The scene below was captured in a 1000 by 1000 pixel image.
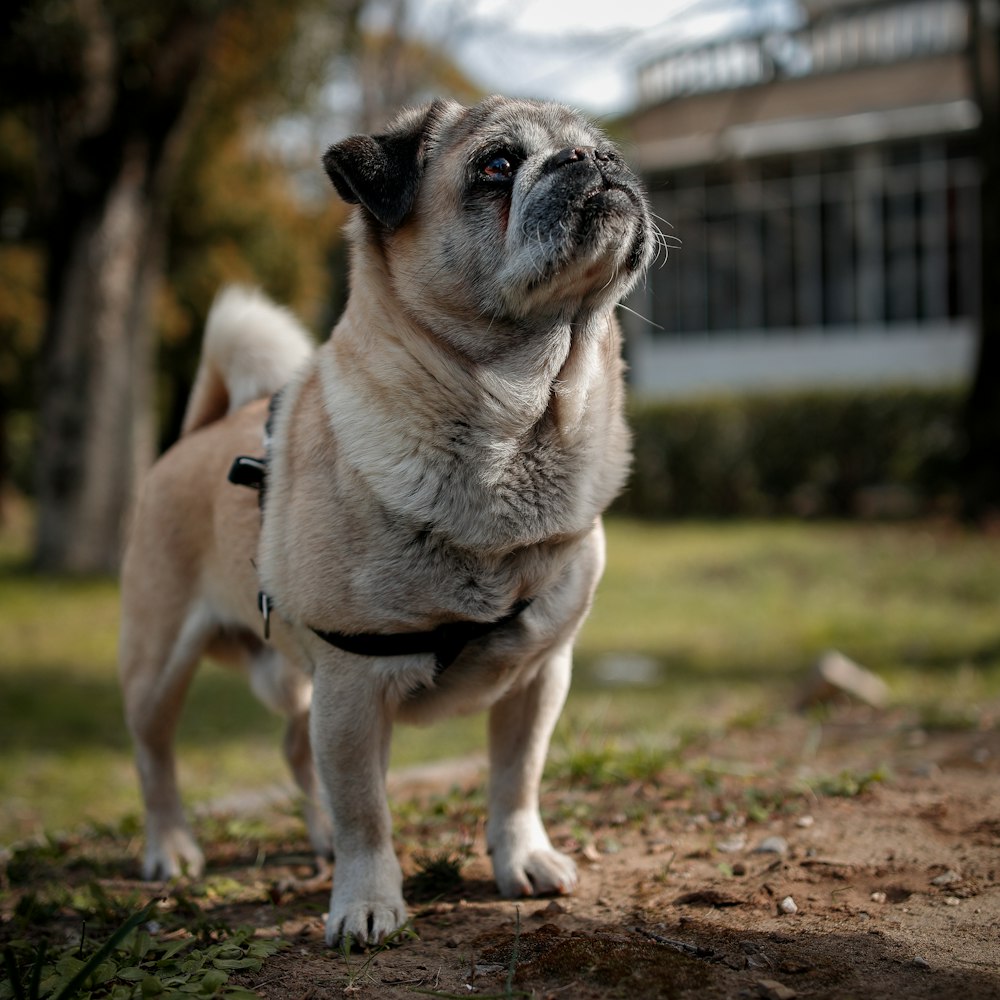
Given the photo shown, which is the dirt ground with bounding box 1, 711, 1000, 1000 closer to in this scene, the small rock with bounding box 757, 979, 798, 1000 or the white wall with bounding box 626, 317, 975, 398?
the small rock with bounding box 757, 979, 798, 1000

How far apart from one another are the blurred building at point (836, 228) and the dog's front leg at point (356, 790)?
48.7 ft

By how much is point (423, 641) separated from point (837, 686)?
11.4 feet

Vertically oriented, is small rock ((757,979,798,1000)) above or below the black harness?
below

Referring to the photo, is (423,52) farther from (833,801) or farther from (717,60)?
(833,801)

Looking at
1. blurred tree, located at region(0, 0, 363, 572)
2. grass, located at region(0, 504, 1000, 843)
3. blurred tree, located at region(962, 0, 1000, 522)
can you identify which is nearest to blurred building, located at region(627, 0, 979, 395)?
blurred tree, located at region(962, 0, 1000, 522)

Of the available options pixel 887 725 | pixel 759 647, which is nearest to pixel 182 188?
pixel 759 647

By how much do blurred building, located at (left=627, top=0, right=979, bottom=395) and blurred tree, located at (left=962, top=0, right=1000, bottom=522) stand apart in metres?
5.25

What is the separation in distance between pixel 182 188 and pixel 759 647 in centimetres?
1320

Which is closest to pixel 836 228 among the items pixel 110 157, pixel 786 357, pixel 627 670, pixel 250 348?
pixel 786 357

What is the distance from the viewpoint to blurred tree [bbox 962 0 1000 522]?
1129 centimetres

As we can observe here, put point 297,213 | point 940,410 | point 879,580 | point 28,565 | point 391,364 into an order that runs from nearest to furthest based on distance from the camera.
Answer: point 391,364
point 879,580
point 28,565
point 940,410
point 297,213

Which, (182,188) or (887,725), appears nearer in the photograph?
(887,725)

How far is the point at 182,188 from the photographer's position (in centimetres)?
1717

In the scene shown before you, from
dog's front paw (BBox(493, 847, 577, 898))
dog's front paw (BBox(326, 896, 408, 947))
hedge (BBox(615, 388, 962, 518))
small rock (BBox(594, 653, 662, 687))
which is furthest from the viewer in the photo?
hedge (BBox(615, 388, 962, 518))
